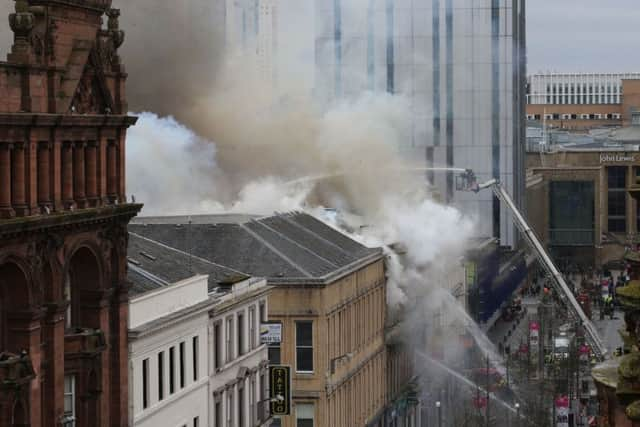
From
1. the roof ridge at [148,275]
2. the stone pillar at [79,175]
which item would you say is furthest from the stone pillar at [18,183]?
the roof ridge at [148,275]

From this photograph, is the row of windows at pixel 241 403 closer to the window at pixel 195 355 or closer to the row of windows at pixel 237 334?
the row of windows at pixel 237 334

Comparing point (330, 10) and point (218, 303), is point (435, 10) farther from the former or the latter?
point (218, 303)

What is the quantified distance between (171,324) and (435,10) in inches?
3626

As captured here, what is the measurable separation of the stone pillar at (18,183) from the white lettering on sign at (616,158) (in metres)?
162

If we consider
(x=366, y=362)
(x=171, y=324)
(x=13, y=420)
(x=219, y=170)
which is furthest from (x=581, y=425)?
(x=13, y=420)

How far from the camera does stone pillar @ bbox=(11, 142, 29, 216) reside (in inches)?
1519

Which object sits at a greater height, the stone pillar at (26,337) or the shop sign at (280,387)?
the stone pillar at (26,337)

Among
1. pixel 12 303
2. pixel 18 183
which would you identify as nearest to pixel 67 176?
pixel 18 183

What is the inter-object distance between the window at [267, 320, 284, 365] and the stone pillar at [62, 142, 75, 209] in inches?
1210

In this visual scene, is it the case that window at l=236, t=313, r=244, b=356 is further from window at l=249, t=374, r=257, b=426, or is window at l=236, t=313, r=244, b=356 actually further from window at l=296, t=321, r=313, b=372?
window at l=296, t=321, r=313, b=372

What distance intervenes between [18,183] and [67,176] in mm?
2739

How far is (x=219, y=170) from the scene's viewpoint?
95562mm

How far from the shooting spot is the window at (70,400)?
41.7 m

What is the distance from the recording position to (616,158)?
197 metres
